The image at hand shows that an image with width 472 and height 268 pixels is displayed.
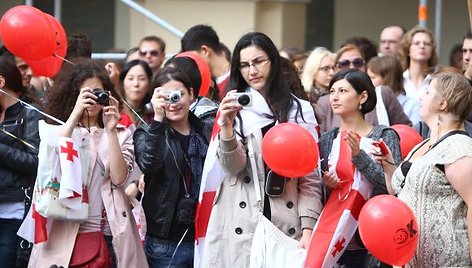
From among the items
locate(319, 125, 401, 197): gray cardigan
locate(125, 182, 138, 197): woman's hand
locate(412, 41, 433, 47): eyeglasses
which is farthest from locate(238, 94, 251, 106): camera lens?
locate(412, 41, 433, 47): eyeglasses

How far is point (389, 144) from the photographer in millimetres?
7594

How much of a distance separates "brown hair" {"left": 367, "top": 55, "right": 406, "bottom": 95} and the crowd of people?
89.7 inches

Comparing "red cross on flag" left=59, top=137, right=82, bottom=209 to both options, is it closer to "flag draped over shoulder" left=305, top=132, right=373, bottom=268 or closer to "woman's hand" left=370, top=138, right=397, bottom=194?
"flag draped over shoulder" left=305, top=132, right=373, bottom=268

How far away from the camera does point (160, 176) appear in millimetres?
7383

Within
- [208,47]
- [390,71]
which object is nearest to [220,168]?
[208,47]

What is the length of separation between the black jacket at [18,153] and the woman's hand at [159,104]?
101cm

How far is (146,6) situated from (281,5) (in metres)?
1.56

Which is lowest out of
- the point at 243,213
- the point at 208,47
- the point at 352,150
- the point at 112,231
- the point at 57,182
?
the point at 112,231

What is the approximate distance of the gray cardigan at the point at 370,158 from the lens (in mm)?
7275

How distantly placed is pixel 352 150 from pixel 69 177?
1.57 meters

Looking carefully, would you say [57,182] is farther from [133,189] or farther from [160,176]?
[133,189]

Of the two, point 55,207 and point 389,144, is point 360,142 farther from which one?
point 55,207

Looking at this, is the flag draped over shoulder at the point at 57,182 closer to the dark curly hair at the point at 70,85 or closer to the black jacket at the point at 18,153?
the dark curly hair at the point at 70,85

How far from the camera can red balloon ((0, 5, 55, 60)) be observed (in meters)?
7.87
